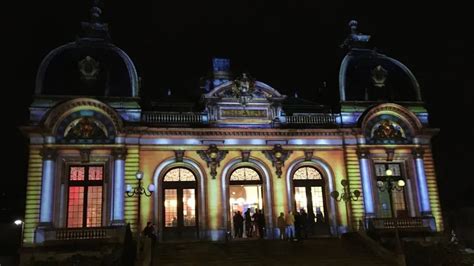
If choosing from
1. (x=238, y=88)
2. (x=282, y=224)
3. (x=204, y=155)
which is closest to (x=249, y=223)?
(x=282, y=224)

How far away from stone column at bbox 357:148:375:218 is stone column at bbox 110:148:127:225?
12.3 meters

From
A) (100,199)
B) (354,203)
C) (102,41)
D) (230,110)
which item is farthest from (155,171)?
(354,203)

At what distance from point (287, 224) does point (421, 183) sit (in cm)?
796

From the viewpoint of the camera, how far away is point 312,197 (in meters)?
26.4

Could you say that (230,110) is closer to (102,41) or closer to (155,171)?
(155,171)

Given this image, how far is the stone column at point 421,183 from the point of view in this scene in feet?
85.9

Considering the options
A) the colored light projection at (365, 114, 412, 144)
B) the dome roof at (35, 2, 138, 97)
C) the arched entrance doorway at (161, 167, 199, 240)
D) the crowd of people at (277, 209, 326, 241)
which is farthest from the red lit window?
the colored light projection at (365, 114, 412, 144)

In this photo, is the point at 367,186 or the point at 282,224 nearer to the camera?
the point at 282,224

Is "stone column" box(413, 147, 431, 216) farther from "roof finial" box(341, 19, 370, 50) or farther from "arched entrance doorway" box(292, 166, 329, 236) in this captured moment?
"roof finial" box(341, 19, 370, 50)

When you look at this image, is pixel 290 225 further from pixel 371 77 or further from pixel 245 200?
pixel 371 77

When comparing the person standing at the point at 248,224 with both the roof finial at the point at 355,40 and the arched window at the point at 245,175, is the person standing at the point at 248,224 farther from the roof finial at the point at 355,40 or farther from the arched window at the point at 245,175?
the roof finial at the point at 355,40

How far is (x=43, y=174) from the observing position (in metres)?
23.0

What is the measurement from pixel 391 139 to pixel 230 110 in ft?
29.4

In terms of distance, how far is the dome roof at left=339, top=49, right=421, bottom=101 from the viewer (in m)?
28.4
